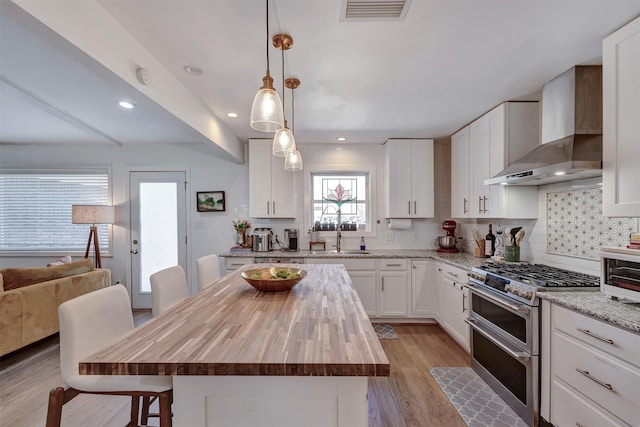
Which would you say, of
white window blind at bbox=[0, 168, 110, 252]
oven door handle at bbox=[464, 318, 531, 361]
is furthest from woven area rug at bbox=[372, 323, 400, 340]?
white window blind at bbox=[0, 168, 110, 252]

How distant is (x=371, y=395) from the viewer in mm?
2047

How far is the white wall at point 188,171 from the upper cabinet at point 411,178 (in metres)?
0.32

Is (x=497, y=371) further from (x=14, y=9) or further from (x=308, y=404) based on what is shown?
(x=14, y=9)

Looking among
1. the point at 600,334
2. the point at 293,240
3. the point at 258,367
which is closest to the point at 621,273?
the point at 600,334

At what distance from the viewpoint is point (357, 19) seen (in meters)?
1.48

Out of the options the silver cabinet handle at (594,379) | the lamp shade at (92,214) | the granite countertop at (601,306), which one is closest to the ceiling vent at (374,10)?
the granite countertop at (601,306)

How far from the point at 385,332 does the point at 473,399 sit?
1252 millimetres

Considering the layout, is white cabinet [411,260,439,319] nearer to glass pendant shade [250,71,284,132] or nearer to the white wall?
the white wall

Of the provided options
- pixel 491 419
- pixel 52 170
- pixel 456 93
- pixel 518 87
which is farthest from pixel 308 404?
pixel 52 170

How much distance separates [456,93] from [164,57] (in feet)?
7.64

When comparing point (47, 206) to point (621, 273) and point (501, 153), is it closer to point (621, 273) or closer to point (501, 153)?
point (501, 153)

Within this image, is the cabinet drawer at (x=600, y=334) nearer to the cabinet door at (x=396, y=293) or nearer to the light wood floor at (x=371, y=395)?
the light wood floor at (x=371, y=395)

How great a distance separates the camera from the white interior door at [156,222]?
4.00 meters

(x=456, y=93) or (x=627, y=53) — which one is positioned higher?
(x=456, y=93)
